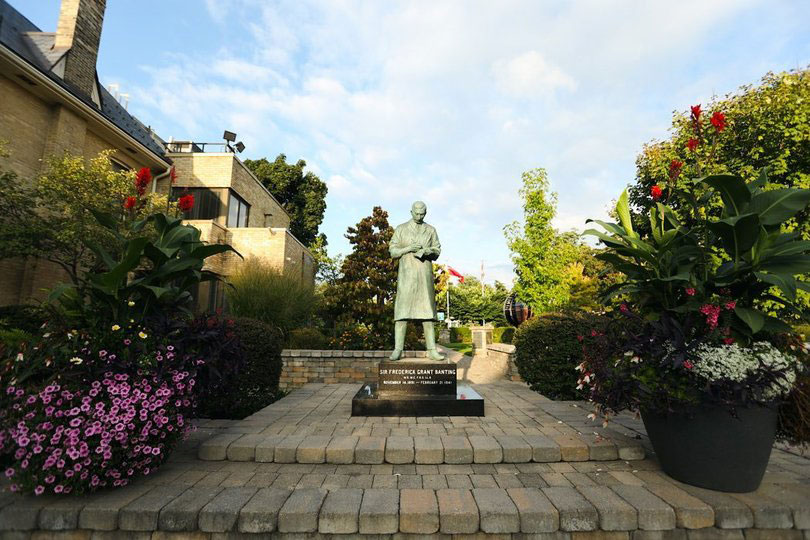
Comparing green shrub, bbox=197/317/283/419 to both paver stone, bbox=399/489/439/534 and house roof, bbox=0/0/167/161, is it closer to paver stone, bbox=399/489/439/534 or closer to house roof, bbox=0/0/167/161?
paver stone, bbox=399/489/439/534

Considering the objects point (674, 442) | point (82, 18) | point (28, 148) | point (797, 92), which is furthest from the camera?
point (82, 18)

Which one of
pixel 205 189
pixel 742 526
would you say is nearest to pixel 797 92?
pixel 742 526

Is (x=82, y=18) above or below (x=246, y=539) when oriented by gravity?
above

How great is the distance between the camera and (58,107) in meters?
10.7

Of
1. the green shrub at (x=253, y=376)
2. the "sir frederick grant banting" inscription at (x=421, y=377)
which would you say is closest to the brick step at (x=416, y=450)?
the green shrub at (x=253, y=376)

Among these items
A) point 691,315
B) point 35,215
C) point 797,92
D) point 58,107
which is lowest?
point 691,315

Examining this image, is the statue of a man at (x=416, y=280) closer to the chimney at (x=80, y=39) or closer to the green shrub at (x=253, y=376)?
the green shrub at (x=253, y=376)

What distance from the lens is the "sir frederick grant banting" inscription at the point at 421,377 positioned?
5.29 m

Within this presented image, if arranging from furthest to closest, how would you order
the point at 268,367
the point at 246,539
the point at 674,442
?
the point at 268,367 < the point at 674,442 < the point at 246,539

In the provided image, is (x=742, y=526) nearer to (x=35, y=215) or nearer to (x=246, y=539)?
(x=246, y=539)

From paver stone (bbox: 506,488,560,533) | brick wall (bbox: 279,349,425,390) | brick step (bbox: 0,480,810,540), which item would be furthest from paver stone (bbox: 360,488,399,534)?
brick wall (bbox: 279,349,425,390)

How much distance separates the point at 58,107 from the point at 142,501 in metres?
12.9

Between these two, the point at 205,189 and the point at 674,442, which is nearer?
the point at 674,442

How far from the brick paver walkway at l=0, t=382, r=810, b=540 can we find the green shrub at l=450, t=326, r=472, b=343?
2654cm
